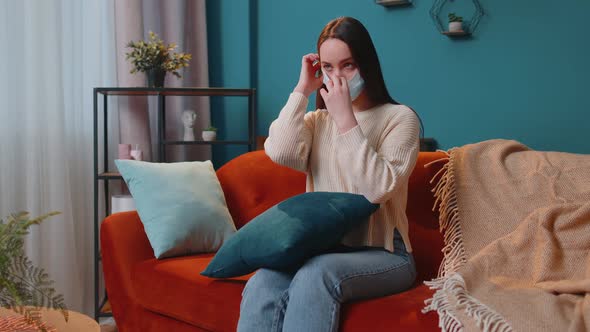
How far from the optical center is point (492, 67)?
2820 mm

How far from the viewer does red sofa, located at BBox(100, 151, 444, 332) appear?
204 cm

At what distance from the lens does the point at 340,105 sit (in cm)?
187

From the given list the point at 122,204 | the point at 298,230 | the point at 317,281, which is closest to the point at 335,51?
the point at 298,230

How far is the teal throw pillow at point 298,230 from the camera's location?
1727mm

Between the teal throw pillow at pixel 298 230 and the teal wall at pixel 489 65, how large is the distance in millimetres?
1182

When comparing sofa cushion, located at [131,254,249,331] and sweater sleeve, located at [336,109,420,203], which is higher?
sweater sleeve, located at [336,109,420,203]

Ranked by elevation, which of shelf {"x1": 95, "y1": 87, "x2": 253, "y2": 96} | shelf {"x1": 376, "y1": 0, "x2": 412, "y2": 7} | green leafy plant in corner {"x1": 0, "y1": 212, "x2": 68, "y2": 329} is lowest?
green leafy plant in corner {"x1": 0, "y1": 212, "x2": 68, "y2": 329}

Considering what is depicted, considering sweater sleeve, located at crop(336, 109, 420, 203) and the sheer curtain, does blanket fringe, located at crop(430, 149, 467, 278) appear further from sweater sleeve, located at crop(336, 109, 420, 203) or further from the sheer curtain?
the sheer curtain

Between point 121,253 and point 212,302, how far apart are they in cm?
46

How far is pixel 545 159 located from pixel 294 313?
0.95 metres

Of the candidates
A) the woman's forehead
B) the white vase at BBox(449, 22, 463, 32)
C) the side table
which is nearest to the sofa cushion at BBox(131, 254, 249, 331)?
the side table

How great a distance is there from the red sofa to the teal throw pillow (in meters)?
0.18

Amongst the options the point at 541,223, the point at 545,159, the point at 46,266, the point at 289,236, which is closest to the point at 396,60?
the point at 545,159

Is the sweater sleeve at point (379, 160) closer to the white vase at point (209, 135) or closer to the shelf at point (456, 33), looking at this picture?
the shelf at point (456, 33)
